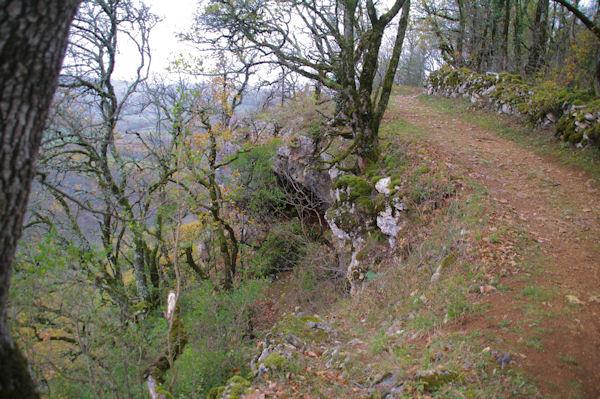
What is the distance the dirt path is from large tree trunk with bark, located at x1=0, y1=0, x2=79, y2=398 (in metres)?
4.27

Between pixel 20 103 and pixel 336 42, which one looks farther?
pixel 336 42

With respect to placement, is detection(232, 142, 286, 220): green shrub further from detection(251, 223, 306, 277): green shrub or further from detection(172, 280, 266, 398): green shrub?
detection(172, 280, 266, 398): green shrub

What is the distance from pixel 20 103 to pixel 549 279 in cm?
586

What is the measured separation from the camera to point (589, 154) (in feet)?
23.7

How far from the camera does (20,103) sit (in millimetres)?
1761

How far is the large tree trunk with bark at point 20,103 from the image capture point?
1688 mm

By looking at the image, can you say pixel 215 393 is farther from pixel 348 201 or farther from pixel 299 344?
pixel 348 201

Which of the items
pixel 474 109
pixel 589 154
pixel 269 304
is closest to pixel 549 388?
pixel 589 154

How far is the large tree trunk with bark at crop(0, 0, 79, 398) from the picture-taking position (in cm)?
169

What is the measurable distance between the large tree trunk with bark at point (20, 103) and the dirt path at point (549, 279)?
4.27 meters

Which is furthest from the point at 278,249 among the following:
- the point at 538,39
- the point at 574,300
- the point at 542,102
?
the point at 538,39

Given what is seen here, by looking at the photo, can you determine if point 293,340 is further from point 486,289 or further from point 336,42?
point 336,42

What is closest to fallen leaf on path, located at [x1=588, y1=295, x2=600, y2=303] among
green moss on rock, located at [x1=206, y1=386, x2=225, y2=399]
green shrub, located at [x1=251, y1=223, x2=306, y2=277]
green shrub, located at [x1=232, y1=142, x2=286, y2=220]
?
green moss on rock, located at [x1=206, y1=386, x2=225, y2=399]

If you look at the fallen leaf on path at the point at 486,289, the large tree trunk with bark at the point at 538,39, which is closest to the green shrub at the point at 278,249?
the fallen leaf on path at the point at 486,289
